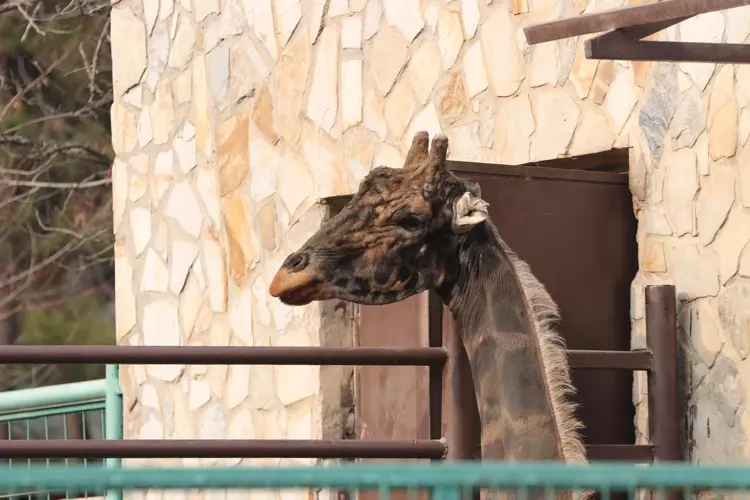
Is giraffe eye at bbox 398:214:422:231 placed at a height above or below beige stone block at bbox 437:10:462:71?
below

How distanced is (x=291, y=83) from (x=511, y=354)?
355 centimetres

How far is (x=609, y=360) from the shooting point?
13.6 feet

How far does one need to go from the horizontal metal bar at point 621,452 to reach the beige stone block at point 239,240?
285 cm

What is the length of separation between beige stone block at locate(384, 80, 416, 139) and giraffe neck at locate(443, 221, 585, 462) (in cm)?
245

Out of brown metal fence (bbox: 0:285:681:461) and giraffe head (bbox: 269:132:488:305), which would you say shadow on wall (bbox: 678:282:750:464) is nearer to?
brown metal fence (bbox: 0:285:681:461)

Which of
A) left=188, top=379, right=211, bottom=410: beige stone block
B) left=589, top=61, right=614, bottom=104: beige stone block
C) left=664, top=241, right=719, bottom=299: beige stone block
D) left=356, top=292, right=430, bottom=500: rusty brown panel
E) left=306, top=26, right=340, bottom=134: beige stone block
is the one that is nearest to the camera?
left=664, top=241, right=719, bottom=299: beige stone block

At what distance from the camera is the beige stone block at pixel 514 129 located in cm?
516

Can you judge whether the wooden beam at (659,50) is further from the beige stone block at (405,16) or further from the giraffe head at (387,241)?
the beige stone block at (405,16)

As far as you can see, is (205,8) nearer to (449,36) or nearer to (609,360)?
(449,36)

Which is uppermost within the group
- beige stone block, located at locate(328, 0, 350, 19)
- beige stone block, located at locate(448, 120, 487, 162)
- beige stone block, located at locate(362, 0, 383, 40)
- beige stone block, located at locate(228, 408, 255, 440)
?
beige stone block, located at locate(328, 0, 350, 19)

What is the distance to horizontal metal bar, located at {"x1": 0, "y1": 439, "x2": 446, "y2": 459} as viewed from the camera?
3.66m

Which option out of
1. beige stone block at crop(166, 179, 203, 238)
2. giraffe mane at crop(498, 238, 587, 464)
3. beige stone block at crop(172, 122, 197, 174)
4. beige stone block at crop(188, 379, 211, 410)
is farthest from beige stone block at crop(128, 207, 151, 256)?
giraffe mane at crop(498, 238, 587, 464)

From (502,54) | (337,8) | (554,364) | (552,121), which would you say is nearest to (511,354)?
(554,364)

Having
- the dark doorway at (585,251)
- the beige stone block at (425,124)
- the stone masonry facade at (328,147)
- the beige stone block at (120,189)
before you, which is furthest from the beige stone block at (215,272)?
the dark doorway at (585,251)
